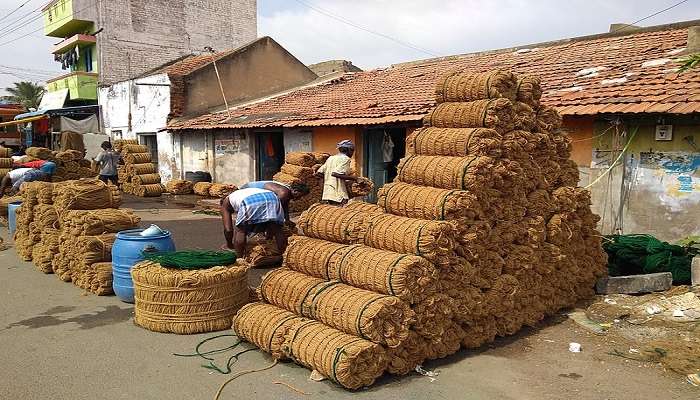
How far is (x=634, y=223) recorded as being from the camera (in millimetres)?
8820

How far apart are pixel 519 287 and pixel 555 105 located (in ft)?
16.7

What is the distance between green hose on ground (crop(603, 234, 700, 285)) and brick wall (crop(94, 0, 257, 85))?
2615 cm

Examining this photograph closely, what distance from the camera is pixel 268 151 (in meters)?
17.7

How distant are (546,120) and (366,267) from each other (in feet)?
9.56

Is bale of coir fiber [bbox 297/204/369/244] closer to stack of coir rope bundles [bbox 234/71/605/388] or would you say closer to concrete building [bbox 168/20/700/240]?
stack of coir rope bundles [bbox 234/71/605/388]

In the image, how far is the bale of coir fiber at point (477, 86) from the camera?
5.66 metres

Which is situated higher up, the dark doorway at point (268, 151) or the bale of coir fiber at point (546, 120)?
the bale of coir fiber at point (546, 120)

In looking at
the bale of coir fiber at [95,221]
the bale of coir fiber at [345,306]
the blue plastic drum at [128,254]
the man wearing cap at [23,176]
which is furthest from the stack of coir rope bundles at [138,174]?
the bale of coir fiber at [345,306]

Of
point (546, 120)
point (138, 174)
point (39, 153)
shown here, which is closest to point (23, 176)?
point (39, 153)

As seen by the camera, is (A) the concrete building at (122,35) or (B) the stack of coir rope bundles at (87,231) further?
(A) the concrete building at (122,35)

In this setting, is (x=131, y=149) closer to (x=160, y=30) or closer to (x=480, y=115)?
(x=160, y=30)

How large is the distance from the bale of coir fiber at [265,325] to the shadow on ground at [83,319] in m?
1.71

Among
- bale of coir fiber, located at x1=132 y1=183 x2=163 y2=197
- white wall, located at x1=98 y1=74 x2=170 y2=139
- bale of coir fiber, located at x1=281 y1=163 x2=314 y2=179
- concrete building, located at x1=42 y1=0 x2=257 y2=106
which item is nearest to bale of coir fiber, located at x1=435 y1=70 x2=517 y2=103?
bale of coir fiber, located at x1=281 y1=163 x2=314 y2=179

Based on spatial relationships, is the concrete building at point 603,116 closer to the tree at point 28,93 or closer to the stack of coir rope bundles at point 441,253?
the stack of coir rope bundles at point 441,253
